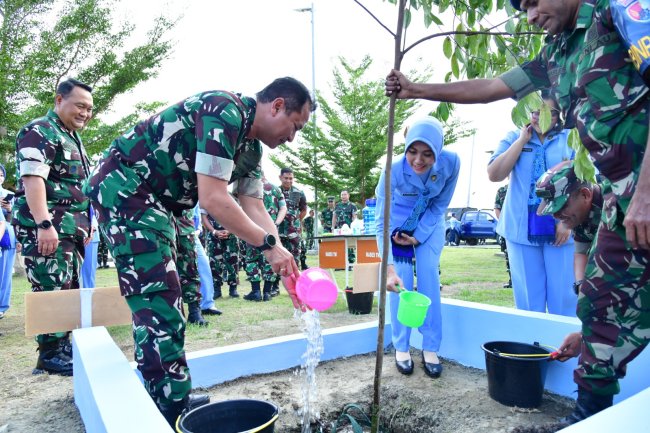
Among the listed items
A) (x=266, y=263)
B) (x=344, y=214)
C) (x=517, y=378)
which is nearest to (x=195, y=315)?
(x=266, y=263)

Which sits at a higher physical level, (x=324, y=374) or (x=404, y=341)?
(x=404, y=341)

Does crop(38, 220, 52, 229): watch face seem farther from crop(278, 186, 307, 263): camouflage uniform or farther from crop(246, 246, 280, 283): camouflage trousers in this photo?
crop(278, 186, 307, 263): camouflage uniform

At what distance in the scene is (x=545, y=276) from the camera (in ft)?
10.0

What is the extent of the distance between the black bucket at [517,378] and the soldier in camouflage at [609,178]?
663mm

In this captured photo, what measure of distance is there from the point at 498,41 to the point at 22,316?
20.3 ft

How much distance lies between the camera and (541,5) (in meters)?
1.73

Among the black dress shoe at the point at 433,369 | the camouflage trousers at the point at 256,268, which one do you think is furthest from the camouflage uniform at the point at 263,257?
the black dress shoe at the point at 433,369

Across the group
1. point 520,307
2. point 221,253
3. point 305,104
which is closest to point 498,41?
point 305,104

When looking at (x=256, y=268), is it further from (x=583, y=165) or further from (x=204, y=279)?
(x=583, y=165)

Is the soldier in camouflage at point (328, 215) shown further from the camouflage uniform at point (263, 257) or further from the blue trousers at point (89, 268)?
the blue trousers at point (89, 268)

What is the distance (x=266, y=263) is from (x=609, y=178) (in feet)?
18.5

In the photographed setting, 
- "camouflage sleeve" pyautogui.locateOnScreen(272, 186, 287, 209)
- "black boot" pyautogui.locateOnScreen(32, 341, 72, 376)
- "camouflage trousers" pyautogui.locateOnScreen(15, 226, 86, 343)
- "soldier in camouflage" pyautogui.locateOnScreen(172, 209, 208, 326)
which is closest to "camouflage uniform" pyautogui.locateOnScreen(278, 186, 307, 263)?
"camouflage sleeve" pyautogui.locateOnScreen(272, 186, 287, 209)

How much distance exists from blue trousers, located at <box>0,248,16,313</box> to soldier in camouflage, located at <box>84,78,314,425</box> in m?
4.27

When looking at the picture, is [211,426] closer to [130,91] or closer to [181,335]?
[181,335]
